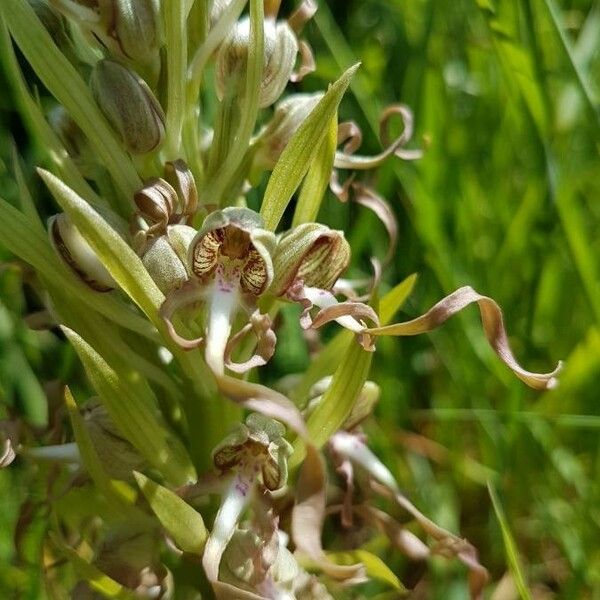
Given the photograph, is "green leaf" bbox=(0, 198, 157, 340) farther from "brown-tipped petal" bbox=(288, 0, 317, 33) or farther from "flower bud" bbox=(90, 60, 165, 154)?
"brown-tipped petal" bbox=(288, 0, 317, 33)

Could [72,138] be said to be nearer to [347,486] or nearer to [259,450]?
[259,450]

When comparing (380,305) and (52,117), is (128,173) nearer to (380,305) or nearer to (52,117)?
(52,117)

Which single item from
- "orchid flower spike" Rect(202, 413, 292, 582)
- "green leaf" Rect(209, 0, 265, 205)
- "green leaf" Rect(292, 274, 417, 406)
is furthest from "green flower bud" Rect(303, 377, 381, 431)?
"green leaf" Rect(209, 0, 265, 205)

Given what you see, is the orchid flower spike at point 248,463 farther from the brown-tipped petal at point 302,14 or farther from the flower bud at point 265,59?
the brown-tipped petal at point 302,14

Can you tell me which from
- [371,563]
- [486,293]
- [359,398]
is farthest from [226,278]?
[486,293]

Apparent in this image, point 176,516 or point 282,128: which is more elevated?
point 282,128
